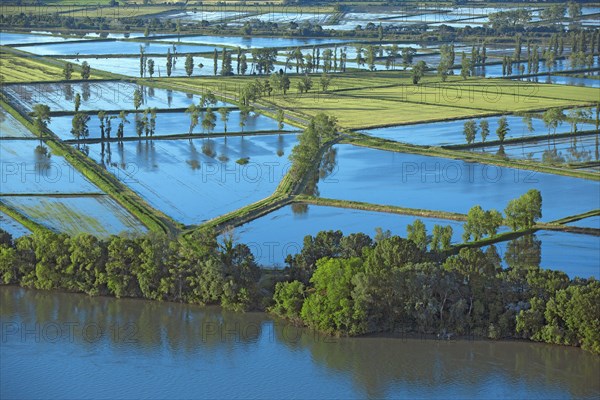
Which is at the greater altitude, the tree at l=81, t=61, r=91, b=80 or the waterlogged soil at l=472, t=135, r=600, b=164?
the tree at l=81, t=61, r=91, b=80

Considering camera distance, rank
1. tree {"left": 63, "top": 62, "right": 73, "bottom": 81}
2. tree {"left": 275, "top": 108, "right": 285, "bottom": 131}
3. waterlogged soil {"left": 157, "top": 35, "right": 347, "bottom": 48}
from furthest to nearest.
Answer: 1. waterlogged soil {"left": 157, "top": 35, "right": 347, "bottom": 48}
2. tree {"left": 63, "top": 62, "right": 73, "bottom": 81}
3. tree {"left": 275, "top": 108, "right": 285, "bottom": 131}

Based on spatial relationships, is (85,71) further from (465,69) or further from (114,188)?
(114,188)

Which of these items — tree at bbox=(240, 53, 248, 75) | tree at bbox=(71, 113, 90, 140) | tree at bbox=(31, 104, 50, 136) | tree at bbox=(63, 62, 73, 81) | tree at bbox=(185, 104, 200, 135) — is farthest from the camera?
tree at bbox=(240, 53, 248, 75)

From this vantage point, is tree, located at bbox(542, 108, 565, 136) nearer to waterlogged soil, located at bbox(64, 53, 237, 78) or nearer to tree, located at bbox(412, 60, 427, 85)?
tree, located at bbox(412, 60, 427, 85)


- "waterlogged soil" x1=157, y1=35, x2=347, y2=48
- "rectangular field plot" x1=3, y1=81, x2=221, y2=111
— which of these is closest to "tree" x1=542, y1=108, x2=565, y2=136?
"rectangular field plot" x1=3, y1=81, x2=221, y2=111

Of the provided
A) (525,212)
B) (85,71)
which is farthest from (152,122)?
(525,212)

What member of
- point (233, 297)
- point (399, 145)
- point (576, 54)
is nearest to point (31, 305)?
point (233, 297)
